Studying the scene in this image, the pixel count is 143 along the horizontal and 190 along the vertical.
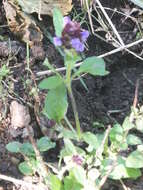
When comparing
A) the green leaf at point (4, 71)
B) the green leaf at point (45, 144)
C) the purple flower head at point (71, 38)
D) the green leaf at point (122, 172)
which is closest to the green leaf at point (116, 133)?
the green leaf at point (122, 172)

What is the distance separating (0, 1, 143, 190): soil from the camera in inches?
61.0

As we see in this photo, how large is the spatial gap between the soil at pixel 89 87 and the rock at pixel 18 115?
17mm

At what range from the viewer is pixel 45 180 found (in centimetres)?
130

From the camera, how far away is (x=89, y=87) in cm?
170

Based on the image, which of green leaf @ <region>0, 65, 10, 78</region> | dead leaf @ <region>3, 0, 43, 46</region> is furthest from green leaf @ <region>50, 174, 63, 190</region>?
dead leaf @ <region>3, 0, 43, 46</region>

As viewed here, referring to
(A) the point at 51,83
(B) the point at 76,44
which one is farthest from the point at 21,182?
(B) the point at 76,44

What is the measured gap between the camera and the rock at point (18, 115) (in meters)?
1.54

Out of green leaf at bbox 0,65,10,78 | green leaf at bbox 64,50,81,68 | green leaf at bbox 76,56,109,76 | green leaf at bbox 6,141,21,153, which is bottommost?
green leaf at bbox 6,141,21,153

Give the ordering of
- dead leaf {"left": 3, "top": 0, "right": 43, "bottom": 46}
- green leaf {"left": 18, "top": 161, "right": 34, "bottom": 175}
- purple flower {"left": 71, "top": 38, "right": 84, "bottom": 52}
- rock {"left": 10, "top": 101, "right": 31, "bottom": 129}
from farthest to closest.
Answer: dead leaf {"left": 3, "top": 0, "right": 43, "bottom": 46}
rock {"left": 10, "top": 101, "right": 31, "bottom": 129}
green leaf {"left": 18, "top": 161, "right": 34, "bottom": 175}
purple flower {"left": 71, "top": 38, "right": 84, "bottom": 52}

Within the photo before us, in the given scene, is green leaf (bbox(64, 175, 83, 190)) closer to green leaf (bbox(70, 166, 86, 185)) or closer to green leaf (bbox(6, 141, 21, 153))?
green leaf (bbox(70, 166, 86, 185))

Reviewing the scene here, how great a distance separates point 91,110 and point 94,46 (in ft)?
1.01

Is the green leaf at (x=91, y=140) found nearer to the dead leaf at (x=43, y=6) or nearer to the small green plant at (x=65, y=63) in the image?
the small green plant at (x=65, y=63)

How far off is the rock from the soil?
0.02m

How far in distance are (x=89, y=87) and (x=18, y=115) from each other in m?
0.30
